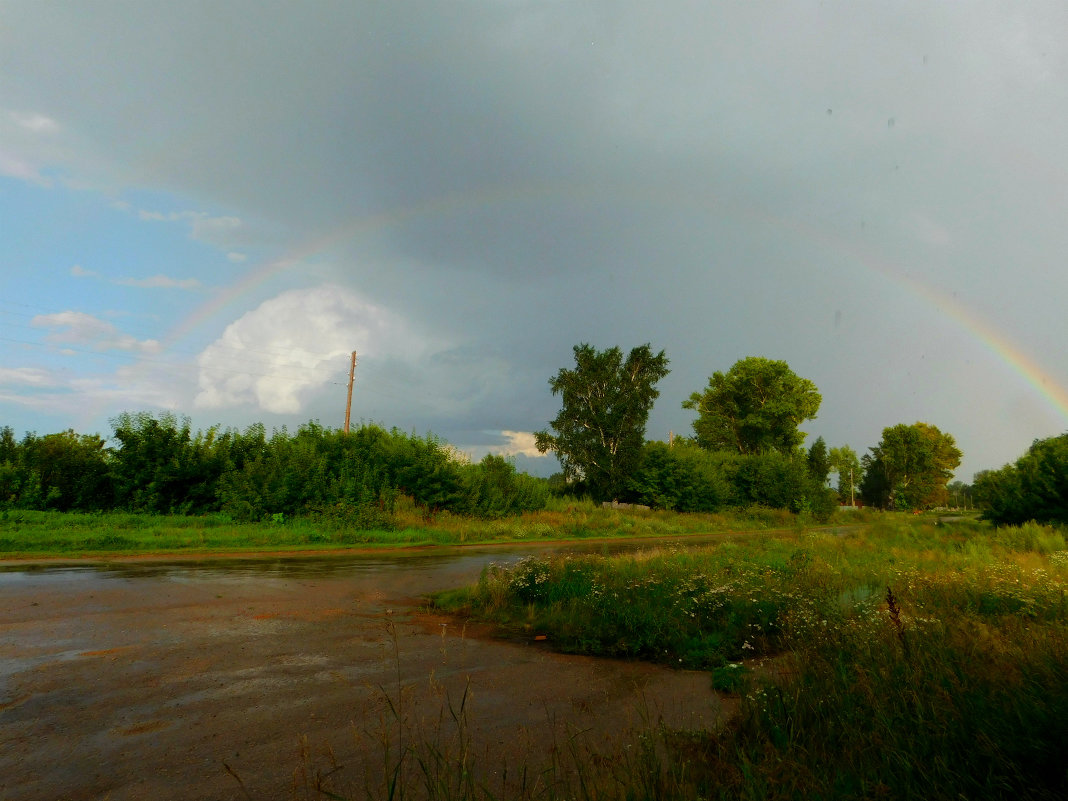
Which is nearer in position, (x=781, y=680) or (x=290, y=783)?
(x=290, y=783)

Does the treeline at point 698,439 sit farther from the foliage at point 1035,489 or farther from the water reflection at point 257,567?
the water reflection at point 257,567

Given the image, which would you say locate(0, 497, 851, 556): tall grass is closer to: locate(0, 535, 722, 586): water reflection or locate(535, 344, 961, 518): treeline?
locate(0, 535, 722, 586): water reflection

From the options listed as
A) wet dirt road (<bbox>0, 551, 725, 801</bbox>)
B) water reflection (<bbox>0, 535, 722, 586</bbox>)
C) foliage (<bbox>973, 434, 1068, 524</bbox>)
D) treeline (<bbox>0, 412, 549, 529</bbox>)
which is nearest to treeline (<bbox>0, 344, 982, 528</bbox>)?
treeline (<bbox>0, 412, 549, 529</bbox>)

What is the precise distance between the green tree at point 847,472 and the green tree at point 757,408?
41845mm

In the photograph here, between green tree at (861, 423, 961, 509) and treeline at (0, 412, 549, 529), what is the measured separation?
8808 centimetres

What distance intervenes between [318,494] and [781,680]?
2350 centimetres

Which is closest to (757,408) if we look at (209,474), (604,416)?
(604,416)

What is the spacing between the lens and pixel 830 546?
18438 mm

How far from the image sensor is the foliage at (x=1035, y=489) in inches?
870

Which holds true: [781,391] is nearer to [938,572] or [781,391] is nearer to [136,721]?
[938,572]

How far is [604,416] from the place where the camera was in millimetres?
44312

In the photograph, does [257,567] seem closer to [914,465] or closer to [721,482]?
[721,482]

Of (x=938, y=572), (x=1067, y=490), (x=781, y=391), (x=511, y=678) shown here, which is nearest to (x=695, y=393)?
(x=781, y=391)

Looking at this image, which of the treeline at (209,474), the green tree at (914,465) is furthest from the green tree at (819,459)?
the treeline at (209,474)
